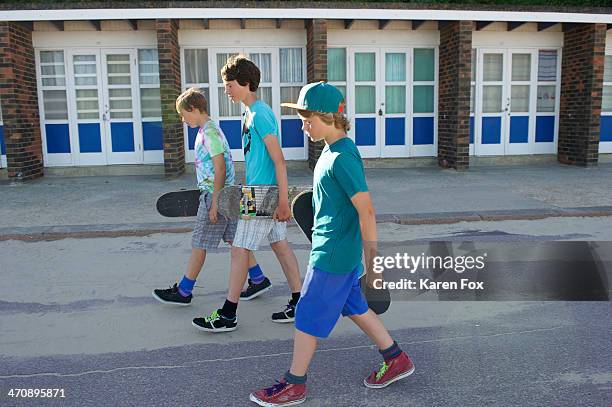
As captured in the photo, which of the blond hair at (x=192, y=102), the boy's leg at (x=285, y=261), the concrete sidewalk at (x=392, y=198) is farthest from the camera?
the concrete sidewalk at (x=392, y=198)

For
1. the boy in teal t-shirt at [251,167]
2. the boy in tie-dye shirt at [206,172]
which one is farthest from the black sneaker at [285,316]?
the boy in tie-dye shirt at [206,172]

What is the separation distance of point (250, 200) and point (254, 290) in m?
1.13

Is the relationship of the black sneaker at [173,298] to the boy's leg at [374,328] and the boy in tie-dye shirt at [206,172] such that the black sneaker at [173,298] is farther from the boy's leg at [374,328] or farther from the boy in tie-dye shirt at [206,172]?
the boy's leg at [374,328]

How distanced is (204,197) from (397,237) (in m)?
3.14

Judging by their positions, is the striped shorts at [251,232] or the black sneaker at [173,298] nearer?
the striped shorts at [251,232]

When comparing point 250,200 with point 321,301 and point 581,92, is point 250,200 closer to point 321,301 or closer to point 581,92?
point 321,301

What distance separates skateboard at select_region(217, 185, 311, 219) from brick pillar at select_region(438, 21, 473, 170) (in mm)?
9315

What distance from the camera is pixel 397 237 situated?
6.82 m

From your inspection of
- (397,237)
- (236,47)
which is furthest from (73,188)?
→ (397,237)

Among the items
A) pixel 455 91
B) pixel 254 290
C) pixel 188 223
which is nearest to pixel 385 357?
pixel 254 290

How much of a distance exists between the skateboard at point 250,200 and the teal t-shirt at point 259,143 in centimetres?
8

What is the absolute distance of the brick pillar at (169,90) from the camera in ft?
37.0

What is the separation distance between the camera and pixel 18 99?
11359mm

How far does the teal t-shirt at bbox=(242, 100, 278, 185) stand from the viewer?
379 centimetres
